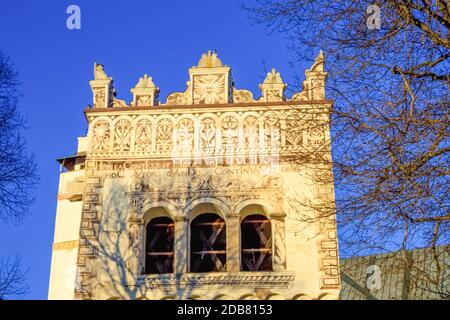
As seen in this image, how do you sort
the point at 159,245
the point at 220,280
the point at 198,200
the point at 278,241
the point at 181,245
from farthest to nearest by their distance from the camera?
the point at 159,245 < the point at 198,200 < the point at 181,245 < the point at 278,241 < the point at 220,280

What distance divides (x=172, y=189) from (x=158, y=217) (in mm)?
727

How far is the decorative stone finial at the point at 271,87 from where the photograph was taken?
1706cm

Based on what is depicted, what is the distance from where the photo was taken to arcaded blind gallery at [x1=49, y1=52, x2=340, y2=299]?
1535 cm

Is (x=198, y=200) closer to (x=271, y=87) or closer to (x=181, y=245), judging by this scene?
(x=181, y=245)

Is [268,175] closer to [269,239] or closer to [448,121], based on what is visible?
[269,239]

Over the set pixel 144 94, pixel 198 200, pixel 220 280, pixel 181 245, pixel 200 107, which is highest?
pixel 144 94

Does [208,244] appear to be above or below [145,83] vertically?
below

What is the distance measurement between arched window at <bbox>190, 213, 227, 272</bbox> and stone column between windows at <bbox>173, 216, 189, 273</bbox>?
0.29m

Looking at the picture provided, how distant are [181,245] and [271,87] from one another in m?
4.03

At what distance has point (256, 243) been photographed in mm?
16094

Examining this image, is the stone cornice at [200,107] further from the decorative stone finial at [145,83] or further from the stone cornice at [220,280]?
the stone cornice at [220,280]

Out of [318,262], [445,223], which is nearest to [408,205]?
[445,223]

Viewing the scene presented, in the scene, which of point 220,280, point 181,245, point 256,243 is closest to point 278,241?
point 256,243

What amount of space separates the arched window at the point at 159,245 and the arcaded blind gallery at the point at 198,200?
2 cm
